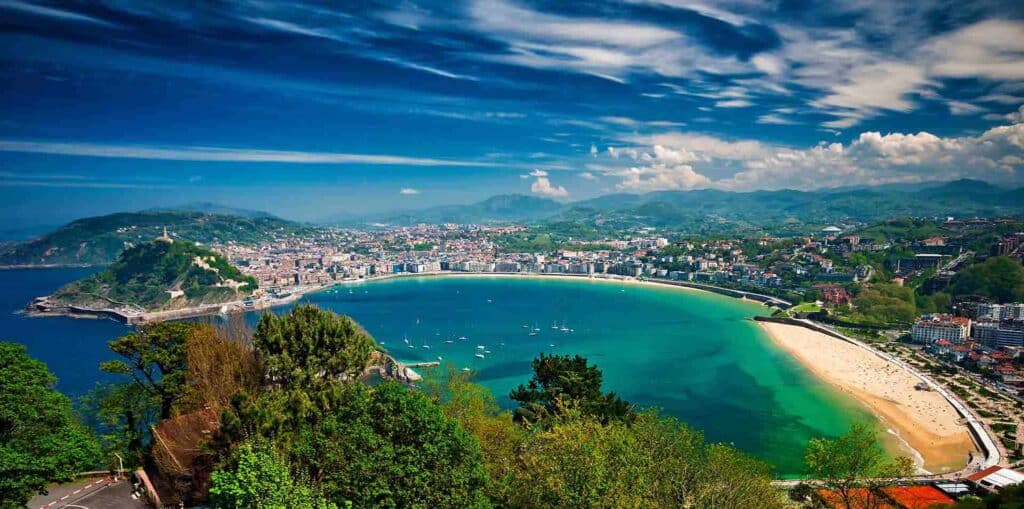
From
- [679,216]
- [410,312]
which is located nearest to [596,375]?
[410,312]

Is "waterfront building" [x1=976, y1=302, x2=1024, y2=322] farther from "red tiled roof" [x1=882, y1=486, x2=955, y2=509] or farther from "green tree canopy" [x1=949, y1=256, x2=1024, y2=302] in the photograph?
"red tiled roof" [x1=882, y1=486, x2=955, y2=509]

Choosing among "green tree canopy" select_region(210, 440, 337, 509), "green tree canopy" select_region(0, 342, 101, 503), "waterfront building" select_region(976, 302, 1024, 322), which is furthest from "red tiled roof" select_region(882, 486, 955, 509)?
"waterfront building" select_region(976, 302, 1024, 322)

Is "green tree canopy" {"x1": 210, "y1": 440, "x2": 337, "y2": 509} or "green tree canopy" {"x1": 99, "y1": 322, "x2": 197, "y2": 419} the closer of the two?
"green tree canopy" {"x1": 210, "y1": 440, "x2": 337, "y2": 509}

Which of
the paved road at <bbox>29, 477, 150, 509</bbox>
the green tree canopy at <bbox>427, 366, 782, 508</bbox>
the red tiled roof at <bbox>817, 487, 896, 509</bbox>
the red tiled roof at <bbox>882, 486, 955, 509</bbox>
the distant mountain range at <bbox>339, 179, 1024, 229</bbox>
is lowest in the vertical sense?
the red tiled roof at <bbox>882, 486, 955, 509</bbox>

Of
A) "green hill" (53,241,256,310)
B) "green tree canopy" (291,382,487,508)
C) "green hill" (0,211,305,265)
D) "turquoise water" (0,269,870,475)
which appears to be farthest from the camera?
"green hill" (0,211,305,265)

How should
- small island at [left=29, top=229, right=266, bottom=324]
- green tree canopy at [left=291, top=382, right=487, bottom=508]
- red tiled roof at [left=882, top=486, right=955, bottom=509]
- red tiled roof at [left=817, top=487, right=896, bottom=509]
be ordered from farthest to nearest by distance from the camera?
1. small island at [left=29, top=229, right=266, bottom=324]
2. red tiled roof at [left=882, top=486, right=955, bottom=509]
3. red tiled roof at [left=817, top=487, right=896, bottom=509]
4. green tree canopy at [left=291, top=382, right=487, bottom=508]

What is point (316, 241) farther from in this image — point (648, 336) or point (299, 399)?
point (299, 399)
